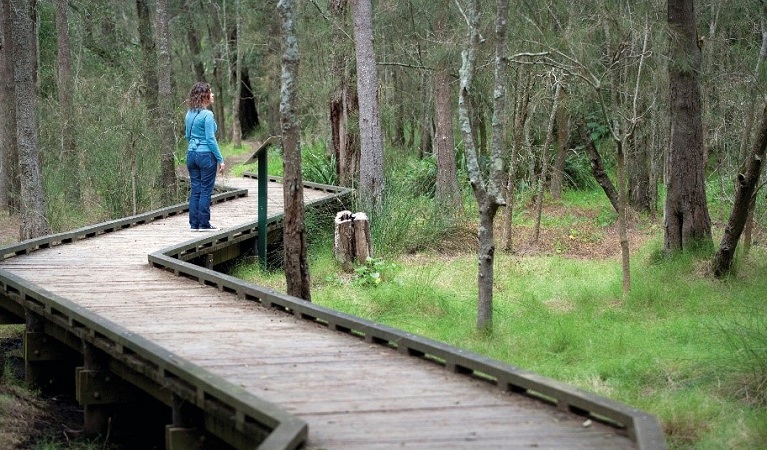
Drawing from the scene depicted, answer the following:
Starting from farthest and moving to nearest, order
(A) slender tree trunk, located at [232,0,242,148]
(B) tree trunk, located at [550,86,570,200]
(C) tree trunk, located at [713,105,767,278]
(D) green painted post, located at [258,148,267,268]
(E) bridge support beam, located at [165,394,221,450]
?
(A) slender tree trunk, located at [232,0,242,148], (B) tree trunk, located at [550,86,570,200], (D) green painted post, located at [258,148,267,268], (C) tree trunk, located at [713,105,767,278], (E) bridge support beam, located at [165,394,221,450]

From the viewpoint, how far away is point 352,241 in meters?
12.5

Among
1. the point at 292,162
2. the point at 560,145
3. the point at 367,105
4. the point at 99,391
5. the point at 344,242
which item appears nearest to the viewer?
the point at 99,391

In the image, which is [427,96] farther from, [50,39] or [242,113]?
[242,113]

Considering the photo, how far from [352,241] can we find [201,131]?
2.33 m

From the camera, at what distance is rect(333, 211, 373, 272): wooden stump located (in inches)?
492

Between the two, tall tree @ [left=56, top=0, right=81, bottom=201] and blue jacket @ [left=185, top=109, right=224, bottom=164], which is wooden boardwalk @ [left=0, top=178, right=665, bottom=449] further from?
tall tree @ [left=56, top=0, right=81, bottom=201]

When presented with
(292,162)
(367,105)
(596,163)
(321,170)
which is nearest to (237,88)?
(321,170)

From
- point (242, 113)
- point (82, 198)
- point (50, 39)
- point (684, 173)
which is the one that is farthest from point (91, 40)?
point (684, 173)

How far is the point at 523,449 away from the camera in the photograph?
5.03 meters

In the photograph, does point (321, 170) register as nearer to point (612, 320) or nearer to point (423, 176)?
point (423, 176)

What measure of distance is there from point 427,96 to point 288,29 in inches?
750

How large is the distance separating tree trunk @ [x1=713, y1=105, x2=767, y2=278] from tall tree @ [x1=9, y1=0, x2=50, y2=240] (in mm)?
8932

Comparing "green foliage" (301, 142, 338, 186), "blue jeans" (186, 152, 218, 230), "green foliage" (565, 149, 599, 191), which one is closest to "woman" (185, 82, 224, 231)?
"blue jeans" (186, 152, 218, 230)

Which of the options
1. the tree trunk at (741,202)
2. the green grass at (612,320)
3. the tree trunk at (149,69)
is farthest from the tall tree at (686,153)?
the tree trunk at (149,69)
